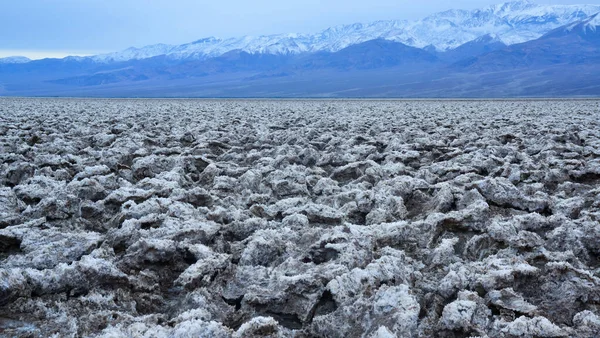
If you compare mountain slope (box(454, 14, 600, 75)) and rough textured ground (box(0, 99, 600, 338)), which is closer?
rough textured ground (box(0, 99, 600, 338))

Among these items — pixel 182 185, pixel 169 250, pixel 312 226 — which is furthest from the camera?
pixel 182 185

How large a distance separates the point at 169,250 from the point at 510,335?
1.84 meters

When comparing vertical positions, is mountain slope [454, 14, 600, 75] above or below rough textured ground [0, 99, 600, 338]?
above

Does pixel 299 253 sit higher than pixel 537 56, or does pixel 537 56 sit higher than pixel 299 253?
pixel 537 56

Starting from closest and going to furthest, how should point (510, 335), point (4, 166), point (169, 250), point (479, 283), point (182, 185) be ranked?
point (510, 335) → point (479, 283) → point (169, 250) → point (182, 185) → point (4, 166)

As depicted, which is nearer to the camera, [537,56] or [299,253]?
[299,253]

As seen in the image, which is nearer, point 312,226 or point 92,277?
point 92,277

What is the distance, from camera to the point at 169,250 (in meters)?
3.04

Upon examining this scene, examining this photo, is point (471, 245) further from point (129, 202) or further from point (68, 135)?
point (68, 135)

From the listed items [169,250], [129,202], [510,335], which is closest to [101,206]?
[129,202]

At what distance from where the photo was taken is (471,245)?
3178 millimetres

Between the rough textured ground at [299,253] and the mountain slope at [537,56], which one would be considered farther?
the mountain slope at [537,56]

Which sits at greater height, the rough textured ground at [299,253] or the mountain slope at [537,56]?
the mountain slope at [537,56]

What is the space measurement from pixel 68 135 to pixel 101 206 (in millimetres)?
5331
